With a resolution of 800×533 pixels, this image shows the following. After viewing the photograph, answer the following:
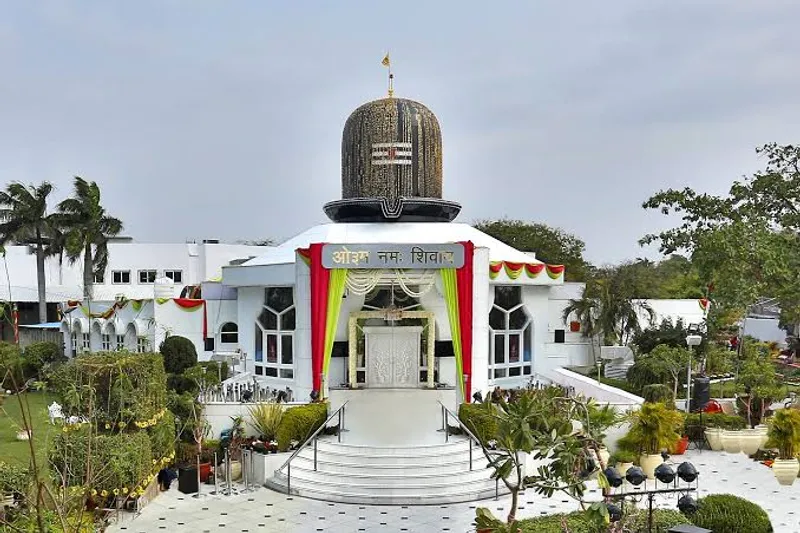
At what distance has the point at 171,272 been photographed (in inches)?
1998

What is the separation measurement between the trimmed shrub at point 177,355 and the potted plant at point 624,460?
12.9m

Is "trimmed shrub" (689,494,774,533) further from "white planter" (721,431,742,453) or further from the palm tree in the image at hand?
the palm tree

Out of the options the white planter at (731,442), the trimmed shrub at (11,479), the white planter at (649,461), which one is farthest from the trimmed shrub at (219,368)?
the white planter at (731,442)

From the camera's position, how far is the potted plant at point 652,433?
18.4 m

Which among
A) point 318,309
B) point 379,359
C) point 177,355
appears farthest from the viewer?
point 379,359

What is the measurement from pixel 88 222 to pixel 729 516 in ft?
110

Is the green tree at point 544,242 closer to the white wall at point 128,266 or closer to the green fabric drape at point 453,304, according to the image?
the white wall at point 128,266

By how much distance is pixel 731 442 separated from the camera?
67.4 feet

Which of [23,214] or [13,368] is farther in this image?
[23,214]

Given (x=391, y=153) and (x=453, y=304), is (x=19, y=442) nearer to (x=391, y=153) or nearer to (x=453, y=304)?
(x=453, y=304)

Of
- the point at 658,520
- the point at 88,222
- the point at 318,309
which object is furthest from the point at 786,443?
the point at 88,222

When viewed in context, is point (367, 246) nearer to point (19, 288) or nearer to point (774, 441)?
→ point (774, 441)

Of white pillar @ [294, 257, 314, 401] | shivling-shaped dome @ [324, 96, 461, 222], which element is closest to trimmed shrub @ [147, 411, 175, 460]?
white pillar @ [294, 257, 314, 401]

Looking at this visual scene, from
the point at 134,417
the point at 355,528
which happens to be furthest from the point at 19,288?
the point at 355,528
